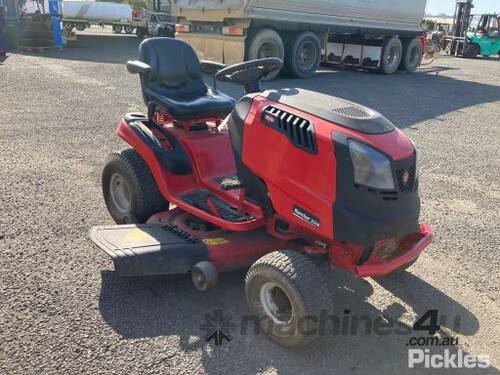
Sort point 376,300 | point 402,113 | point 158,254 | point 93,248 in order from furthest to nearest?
point 402,113 < point 93,248 < point 376,300 < point 158,254

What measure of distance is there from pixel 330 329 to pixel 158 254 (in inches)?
41.3

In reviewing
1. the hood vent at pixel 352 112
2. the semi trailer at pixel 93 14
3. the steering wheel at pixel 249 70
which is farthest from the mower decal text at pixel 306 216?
the semi trailer at pixel 93 14

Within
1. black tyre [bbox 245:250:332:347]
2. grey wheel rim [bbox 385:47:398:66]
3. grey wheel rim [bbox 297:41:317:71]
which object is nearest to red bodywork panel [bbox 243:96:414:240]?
black tyre [bbox 245:250:332:347]

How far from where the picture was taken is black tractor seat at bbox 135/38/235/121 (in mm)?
3525

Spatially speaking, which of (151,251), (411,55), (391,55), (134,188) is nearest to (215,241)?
(151,251)

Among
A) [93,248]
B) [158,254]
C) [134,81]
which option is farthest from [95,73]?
[158,254]

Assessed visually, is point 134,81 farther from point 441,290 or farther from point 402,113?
point 441,290

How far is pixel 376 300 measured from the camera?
9.96ft

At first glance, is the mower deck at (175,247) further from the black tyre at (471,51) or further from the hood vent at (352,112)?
the black tyre at (471,51)

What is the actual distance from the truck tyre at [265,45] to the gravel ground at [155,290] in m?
5.80

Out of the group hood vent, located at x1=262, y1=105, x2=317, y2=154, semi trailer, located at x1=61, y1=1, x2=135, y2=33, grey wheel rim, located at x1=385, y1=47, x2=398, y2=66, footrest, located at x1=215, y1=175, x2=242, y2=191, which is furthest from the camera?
semi trailer, located at x1=61, y1=1, x2=135, y2=33

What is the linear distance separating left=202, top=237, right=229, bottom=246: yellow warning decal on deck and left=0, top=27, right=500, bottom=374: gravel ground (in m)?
0.32

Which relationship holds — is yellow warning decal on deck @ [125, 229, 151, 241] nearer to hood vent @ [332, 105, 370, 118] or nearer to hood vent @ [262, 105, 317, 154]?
hood vent @ [262, 105, 317, 154]

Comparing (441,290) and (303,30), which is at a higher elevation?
(303,30)
